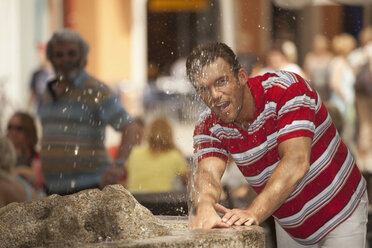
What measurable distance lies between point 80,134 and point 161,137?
2.41 metres

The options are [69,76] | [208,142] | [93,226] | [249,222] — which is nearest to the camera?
[93,226]

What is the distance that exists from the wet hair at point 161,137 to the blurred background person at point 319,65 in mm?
5604

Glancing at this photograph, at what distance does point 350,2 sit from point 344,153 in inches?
396

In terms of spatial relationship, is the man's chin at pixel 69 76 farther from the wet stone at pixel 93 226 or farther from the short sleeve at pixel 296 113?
the wet stone at pixel 93 226

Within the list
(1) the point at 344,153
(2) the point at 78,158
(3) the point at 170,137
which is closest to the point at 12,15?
(3) the point at 170,137

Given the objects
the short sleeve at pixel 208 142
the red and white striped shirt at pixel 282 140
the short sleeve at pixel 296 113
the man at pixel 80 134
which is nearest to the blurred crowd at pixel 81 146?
the man at pixel 80 134

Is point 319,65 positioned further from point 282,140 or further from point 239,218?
point 239,218

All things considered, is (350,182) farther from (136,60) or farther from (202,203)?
Answer: (136,60)

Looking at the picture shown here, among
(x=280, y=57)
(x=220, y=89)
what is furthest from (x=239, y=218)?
(x=280, y=57)

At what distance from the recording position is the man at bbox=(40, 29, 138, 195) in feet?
24.6

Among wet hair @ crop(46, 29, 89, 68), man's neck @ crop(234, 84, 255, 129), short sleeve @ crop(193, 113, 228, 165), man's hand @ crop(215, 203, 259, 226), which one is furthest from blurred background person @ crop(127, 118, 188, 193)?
man's hand @ crop(215, 203, 259, 226)

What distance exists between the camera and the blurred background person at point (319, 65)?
51.0 ft

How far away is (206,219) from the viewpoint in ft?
14.6

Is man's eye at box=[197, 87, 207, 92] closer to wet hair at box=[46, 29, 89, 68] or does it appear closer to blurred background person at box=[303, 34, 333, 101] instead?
wet hair at box=[46, 29, 89, 68]
